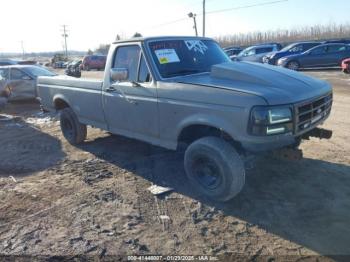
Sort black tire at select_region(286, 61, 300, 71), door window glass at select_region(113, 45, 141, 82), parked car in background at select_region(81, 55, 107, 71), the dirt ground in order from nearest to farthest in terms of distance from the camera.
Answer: the dirt ground < door window glass at select_region(113, 45, 141, 82) < black tire at select_region(286, 61, 300, 71) < parked car in background at select_region(81, 55, 107, 71)

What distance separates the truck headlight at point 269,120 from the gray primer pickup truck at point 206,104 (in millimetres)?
10

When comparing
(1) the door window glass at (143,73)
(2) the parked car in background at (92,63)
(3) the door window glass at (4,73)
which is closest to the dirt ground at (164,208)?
(1) the door window glass at (143,73)

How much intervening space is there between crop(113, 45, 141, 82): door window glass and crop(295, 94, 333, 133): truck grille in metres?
2.36

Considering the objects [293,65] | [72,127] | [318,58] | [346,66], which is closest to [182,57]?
[72,127]

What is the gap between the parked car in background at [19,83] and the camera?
12961 millimetres

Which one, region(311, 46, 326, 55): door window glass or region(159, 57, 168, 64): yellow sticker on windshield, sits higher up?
region(311, 46, 326, 55): door window glass

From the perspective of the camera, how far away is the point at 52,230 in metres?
4.01

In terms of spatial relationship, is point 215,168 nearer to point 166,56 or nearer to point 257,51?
point 166,56

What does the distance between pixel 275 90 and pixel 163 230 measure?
1.94 meters

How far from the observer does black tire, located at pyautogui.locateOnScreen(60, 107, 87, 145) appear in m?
7.02

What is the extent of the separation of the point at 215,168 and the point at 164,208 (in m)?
0.78

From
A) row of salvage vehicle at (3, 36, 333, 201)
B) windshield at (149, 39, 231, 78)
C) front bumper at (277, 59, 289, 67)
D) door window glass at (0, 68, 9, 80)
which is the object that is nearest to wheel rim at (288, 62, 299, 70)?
front bumper at (277, 59, 289, 67)

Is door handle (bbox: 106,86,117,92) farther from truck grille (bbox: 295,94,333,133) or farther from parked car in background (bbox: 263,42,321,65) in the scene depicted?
parked car in background (bbox: 263,42,321,65)

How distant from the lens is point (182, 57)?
16.8ft
